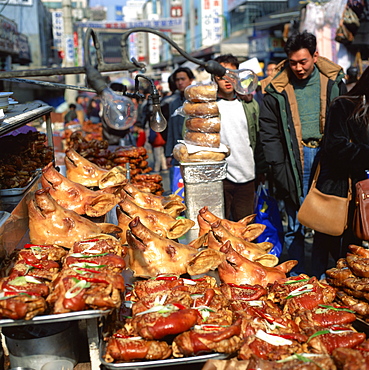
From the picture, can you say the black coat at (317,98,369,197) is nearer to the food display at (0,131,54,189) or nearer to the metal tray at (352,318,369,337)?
the metal tray at (352,318,369,337)

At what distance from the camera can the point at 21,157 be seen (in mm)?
4352

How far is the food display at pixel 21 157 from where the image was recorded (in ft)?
12.1

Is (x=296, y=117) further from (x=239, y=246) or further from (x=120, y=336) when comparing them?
(x=120, y=336)

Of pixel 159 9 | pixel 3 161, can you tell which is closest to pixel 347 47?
pixel 3 161

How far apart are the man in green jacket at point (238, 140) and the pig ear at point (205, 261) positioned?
2.63 meters

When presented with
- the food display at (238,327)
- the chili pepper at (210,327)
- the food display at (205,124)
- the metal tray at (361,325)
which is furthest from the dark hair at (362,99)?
the chili pepper at (210,327)

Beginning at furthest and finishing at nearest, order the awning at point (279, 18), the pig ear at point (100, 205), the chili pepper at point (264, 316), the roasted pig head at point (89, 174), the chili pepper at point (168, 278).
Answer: the awning at point (279, 18) → the roasted pig head at point (89, 174) → the pig ear at point (100, 205) → the chili pepper at point (168, 278) → the chili pepper at point (264, 316)

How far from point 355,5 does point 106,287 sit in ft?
33.4

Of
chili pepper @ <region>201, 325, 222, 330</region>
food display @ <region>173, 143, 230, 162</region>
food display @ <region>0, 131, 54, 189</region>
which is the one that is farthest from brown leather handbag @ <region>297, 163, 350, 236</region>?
food display @ <region>0, 131, 54, 189</region>

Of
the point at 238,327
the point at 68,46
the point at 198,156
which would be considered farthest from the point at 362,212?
the point at 68,46

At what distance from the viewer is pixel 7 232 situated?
253 centimetres

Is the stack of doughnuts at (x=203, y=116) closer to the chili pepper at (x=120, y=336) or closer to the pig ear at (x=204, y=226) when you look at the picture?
the pig ear at (x=204, y=226)

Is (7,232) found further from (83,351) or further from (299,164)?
(299,164)

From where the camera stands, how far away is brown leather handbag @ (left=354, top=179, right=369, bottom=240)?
3598 millimetres
